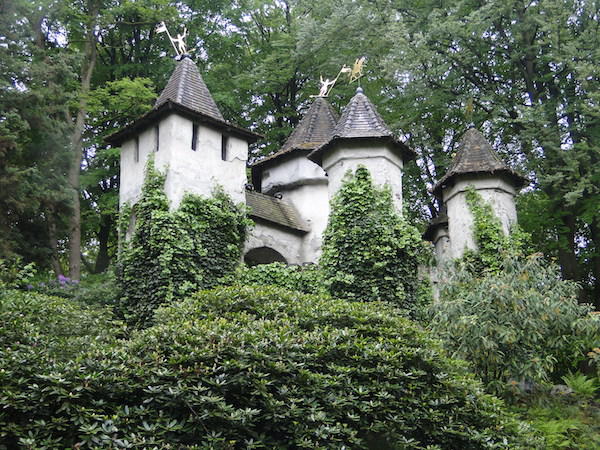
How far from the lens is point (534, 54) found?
20219mm

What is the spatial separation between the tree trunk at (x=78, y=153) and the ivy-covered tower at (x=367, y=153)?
663 centimetres

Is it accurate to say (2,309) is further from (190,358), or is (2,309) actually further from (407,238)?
(407,238)

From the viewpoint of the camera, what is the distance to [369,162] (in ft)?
52.6

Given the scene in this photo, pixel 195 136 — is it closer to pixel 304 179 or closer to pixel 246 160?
→ pixel 246 160

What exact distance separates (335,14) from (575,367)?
41.9 ft

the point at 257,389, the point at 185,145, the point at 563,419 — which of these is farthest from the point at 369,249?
the point at 257,389

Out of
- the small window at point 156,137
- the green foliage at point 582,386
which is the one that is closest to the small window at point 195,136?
the small window at point 156,137

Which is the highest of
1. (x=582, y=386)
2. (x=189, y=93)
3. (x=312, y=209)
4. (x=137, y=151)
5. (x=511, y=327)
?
(x=189, y=93)

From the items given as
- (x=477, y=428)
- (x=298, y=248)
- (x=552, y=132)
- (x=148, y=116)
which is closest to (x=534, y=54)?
(x=552, y=132)

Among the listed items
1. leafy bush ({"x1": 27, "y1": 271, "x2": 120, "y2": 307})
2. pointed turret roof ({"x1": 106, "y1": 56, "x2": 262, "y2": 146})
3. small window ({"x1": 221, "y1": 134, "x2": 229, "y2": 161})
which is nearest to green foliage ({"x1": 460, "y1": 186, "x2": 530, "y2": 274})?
pointed turret roof ({"x1": 106, "y1": 56, "x2": 262, "y2": 146})

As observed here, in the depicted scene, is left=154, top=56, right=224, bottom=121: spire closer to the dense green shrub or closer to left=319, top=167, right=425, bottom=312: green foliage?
left=319, top=167, right=425, bottom=312: green foliage

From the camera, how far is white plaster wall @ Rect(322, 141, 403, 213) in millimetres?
15945

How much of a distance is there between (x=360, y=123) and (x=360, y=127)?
20cm

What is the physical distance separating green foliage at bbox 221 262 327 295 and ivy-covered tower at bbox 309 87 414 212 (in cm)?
212
